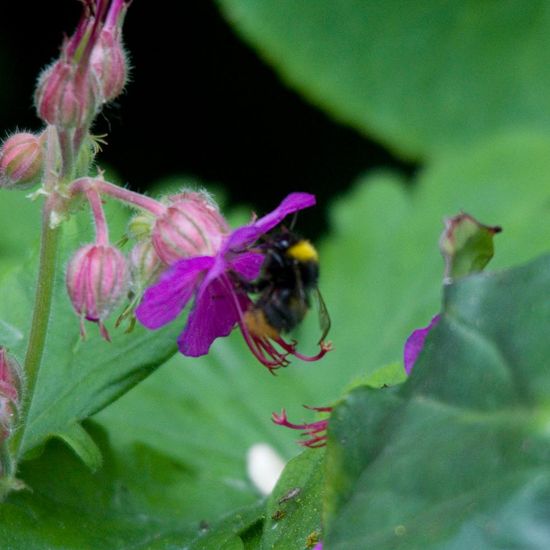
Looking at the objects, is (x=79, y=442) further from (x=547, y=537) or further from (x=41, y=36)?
(x=41, y=36)

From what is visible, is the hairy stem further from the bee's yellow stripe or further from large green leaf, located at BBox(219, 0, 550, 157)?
large green leaf, located at BBox(219, 0, 550, 157)

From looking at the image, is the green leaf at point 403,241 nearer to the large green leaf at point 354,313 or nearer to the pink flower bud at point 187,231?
the large green leaf at point 354,313

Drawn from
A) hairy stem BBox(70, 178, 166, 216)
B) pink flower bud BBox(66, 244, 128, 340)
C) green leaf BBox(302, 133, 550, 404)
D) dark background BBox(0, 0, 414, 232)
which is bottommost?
pink flower bud BBox(66, 244, 128, 340)

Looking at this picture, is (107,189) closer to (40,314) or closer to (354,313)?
(40,314)

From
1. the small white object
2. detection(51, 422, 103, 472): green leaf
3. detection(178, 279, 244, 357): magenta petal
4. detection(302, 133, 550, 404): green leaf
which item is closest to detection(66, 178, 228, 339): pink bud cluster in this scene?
detection(178, 279, 244, 357): magenta petal

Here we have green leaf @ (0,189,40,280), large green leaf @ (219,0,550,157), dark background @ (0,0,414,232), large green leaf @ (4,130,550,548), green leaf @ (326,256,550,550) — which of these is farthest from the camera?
dark background @ (0,0,414,232)

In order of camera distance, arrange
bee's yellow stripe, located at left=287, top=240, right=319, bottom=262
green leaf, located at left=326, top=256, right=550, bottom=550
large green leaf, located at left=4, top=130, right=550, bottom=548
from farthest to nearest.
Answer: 1. large green leaf, located at left=4, top=130, right=550, bottom=548
2. bee's yellow stripe, located at left=287, top=240, right=319, bottom=262
3. green leaf, located at left=326, top=256, right=550, bottom=550

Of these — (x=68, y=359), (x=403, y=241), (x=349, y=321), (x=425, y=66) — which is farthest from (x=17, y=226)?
(x=425, y=66)

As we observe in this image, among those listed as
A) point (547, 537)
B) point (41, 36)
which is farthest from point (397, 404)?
point (41, 36)
